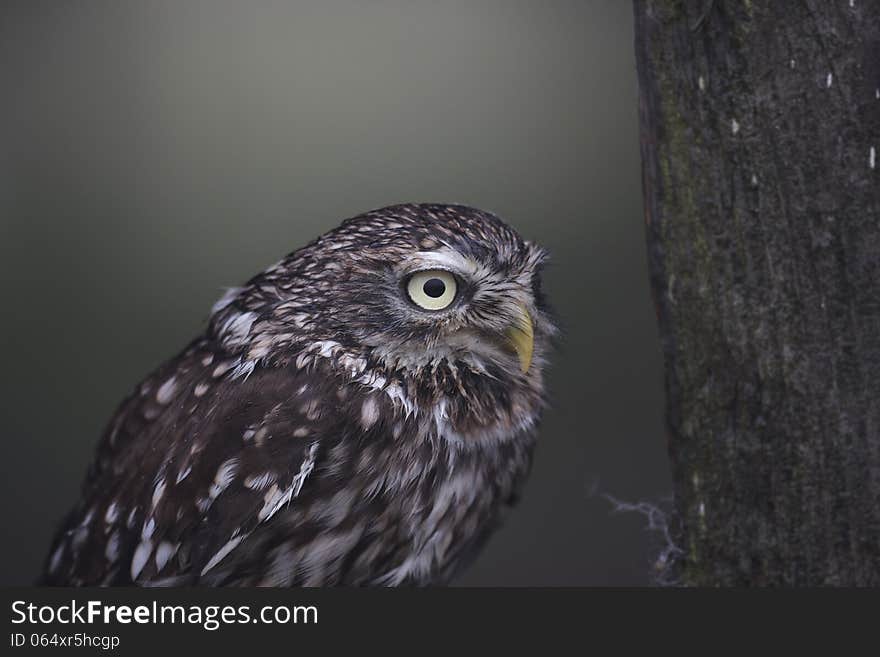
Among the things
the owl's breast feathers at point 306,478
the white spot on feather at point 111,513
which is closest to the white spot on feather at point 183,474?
the owl's breast feathers at point 306,478

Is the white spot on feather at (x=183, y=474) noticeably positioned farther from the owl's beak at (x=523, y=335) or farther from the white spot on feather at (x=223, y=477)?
the owl's beak at (x=523, y=335)

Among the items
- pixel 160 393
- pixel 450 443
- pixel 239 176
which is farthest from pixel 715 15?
pixel 239 176

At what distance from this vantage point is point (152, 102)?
3.50 m

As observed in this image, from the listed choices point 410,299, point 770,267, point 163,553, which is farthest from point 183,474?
point 770,267

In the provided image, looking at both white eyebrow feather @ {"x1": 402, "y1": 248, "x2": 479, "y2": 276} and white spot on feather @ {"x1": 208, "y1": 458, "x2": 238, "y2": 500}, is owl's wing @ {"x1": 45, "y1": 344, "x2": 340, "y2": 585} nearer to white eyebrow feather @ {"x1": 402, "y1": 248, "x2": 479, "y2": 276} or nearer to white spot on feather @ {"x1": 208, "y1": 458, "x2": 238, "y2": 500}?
white spot on feather @ {"x1": 208, "y1": 458, "x2": 238, "y2": 500}

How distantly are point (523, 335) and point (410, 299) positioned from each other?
0.26m

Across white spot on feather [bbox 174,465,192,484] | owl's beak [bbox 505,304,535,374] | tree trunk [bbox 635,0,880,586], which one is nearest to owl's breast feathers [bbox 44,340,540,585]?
white spot on feather [bbox 174,465,192,484]

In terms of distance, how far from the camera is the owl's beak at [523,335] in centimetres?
196

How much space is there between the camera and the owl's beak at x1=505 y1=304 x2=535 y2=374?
196 centimetres

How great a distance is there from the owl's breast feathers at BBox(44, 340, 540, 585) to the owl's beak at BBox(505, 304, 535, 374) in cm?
10

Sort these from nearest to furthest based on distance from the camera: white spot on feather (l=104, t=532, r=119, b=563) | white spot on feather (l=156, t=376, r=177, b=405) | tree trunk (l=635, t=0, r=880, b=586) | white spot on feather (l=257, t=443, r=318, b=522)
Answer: tree trunk (l=635, t=0, r=880, b=586), white spot on feather (l=257, t=443, r=318, b=522), white spot on feather (l=104, t=532, r=119, b=563), white spot on feather (l=156, t=376, r=177, b=405)

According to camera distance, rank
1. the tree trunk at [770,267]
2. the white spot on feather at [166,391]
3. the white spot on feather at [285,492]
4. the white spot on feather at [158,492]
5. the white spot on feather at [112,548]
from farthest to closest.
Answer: the white spot on feather at [166,391]
the white spot on feather at [112,548]
the white spot on feather at [158,492]
the white spot on feather at [285,492]
the tree trunk at [770,267]

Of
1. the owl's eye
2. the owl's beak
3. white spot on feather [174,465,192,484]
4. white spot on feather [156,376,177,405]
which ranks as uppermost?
the owl's eye

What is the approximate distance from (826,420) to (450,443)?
2.44 ft
